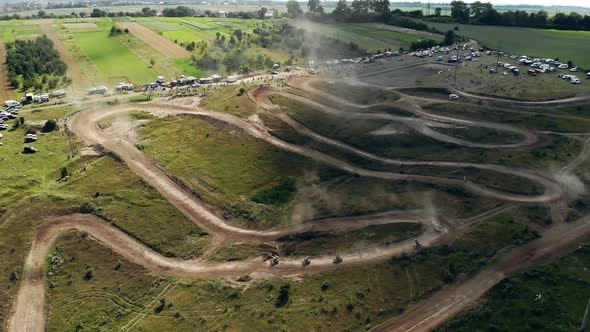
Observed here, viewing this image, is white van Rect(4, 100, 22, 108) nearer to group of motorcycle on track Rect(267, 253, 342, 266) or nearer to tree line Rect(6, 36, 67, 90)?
tree line Rect(6, 36, 67, 90)

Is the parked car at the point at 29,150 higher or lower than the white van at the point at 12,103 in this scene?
lower

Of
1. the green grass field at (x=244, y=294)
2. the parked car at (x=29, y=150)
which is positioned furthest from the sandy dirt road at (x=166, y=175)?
the green grass field at (x=244, y=294)

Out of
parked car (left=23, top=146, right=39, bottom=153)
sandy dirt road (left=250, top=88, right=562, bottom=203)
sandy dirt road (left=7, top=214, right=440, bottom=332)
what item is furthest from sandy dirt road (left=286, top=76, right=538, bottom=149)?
parked car (left=23, top=146, right=39, bottom=153)

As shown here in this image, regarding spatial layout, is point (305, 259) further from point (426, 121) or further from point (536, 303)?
point (426, 121)

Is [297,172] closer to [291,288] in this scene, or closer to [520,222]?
[291,288]

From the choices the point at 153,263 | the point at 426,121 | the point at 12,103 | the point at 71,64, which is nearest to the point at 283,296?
the point at 153,263

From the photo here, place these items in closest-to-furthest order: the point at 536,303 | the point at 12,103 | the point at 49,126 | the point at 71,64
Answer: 1. the point at 536,303
2. the point at 49,126
3. the point at 12,103
4. the point at 71,64

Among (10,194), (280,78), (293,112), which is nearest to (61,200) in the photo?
(10,194)

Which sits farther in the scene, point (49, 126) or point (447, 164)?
point (49, 126)

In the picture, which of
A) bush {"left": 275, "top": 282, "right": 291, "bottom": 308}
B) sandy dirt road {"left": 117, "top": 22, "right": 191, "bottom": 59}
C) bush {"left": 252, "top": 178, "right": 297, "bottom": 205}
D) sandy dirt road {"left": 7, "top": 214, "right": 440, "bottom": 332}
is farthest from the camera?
sandy dirt road {"left": 117, "top": 22, "right": 191, "bottom": 59}

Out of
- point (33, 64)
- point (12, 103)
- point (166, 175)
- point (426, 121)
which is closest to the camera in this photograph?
point (166, 175)

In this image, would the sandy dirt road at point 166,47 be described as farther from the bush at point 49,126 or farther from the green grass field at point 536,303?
the green grass field at point 536,303
